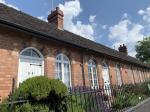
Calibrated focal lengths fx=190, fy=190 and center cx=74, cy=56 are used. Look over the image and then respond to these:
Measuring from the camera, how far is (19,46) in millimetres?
8391

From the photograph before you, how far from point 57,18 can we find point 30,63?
672 cm

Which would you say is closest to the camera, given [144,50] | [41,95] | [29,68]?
[41,95]

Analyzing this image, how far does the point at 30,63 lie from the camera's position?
9.04 meters

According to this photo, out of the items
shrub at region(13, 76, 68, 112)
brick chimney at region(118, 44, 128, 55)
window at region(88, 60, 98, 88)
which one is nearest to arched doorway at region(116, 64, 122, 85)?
window at region(88, 60, 98, 88)

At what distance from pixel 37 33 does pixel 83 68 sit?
16.1ft

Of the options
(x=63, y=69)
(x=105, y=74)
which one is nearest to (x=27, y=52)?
(x=63, y=69)

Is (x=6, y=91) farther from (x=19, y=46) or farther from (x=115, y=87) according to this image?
(x=115, y=87)

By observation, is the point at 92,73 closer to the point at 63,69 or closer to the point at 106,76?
the point at 106,76

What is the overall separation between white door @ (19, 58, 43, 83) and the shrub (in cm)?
230

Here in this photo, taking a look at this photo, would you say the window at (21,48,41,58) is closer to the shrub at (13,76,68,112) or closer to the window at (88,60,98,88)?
the shrub at (13,76,68,112)

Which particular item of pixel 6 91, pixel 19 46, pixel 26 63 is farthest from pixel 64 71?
pixel 6 91

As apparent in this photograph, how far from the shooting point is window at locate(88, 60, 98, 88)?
13712mm

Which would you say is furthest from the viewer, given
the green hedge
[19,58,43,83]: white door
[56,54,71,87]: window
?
[56,54,71,87]: window

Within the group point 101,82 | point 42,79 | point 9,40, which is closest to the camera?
point 42,79
